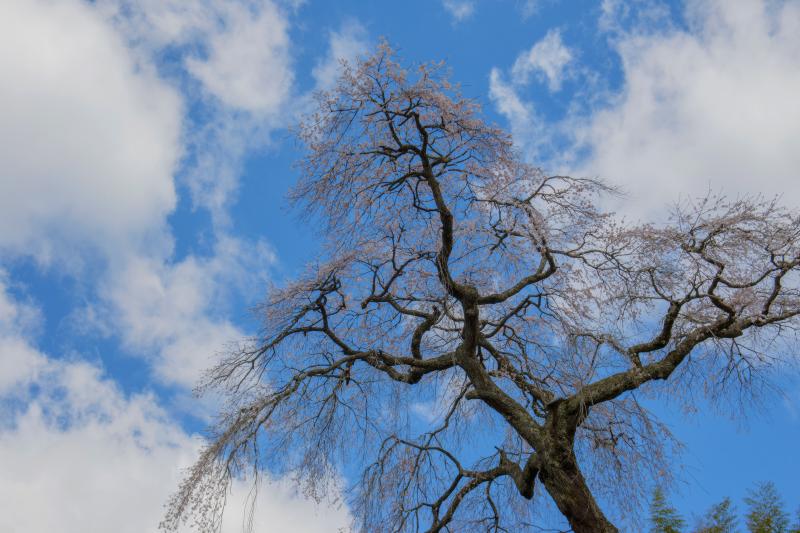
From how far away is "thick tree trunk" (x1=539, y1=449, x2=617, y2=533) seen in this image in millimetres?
5988

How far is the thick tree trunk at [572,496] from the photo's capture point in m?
5.99

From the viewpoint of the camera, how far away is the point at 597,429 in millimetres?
7188

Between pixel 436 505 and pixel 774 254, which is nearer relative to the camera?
pixel 774 254

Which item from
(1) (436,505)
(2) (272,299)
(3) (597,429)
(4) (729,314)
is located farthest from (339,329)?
(4) (729,314)

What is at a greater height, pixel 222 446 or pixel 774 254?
pixel 774 254

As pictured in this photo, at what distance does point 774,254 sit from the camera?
6496 mm

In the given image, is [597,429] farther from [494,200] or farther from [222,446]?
[222,446]

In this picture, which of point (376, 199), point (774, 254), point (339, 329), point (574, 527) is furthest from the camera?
point (339, 329)

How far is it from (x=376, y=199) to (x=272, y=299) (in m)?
1.56

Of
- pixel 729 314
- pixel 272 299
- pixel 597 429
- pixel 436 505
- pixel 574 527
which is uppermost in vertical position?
pixel 272 299

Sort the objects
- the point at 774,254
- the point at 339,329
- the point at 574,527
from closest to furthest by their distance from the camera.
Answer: the point at 574,527 < the point at 774,254 < the point at 339,329

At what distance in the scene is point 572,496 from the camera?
238 inches

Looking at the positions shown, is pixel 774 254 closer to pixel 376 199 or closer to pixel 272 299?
pixel 376 199

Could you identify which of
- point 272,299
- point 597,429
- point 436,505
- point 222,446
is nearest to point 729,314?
point 597,429
